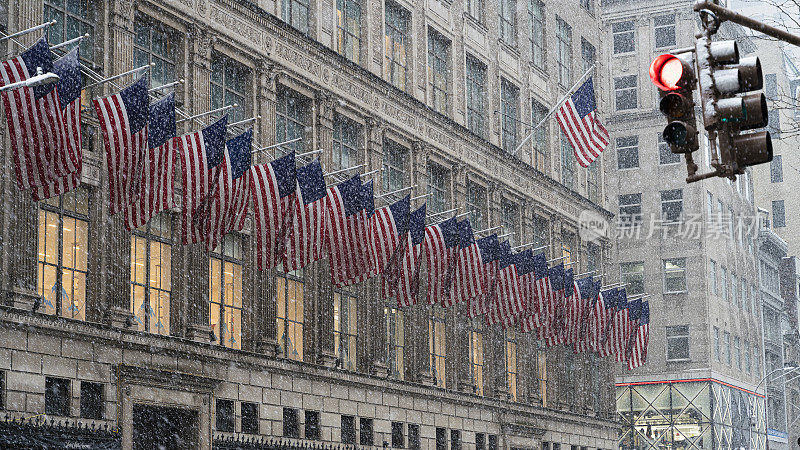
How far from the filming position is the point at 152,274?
29281 millimetres

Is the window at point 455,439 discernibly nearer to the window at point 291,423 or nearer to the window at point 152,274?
the window at point 291,423

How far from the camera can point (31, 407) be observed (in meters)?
24.7

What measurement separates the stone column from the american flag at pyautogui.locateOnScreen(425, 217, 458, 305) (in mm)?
7344

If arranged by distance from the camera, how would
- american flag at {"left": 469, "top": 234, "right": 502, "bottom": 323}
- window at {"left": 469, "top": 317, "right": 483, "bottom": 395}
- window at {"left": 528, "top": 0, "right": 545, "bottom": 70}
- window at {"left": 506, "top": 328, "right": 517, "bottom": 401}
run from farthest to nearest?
window at {"left": 528, "top": 0, "right": 545, "bottom": 70}, window at {"left": 506, "top": 328, "right": 517, "bottom": 401}, window at {"left": 469, "top": 317, "right": 483, "bottom": 395}, american flag at {"left": 469, "top": 234, "right": 502, "bottom": 323}

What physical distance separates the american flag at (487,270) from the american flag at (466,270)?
0.76 m

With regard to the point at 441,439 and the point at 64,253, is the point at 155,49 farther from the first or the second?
the point at 441,439

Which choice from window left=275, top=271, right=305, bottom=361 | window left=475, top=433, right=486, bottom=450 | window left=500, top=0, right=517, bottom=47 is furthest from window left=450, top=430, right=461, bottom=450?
window left=500, top=0, right=517, bottom=47

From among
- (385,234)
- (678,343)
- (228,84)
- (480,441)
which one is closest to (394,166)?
(385,234)

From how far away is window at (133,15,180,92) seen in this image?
29.8 metres

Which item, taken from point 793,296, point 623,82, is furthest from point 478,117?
point 793,296

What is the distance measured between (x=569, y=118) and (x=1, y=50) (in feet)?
70.6

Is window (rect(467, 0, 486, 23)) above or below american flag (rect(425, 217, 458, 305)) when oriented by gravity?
above

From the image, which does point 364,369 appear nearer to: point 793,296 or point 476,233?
point 476,233

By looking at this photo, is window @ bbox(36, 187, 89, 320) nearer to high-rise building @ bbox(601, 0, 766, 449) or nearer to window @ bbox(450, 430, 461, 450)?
window @ bbox(450, 430, 461, 450)
